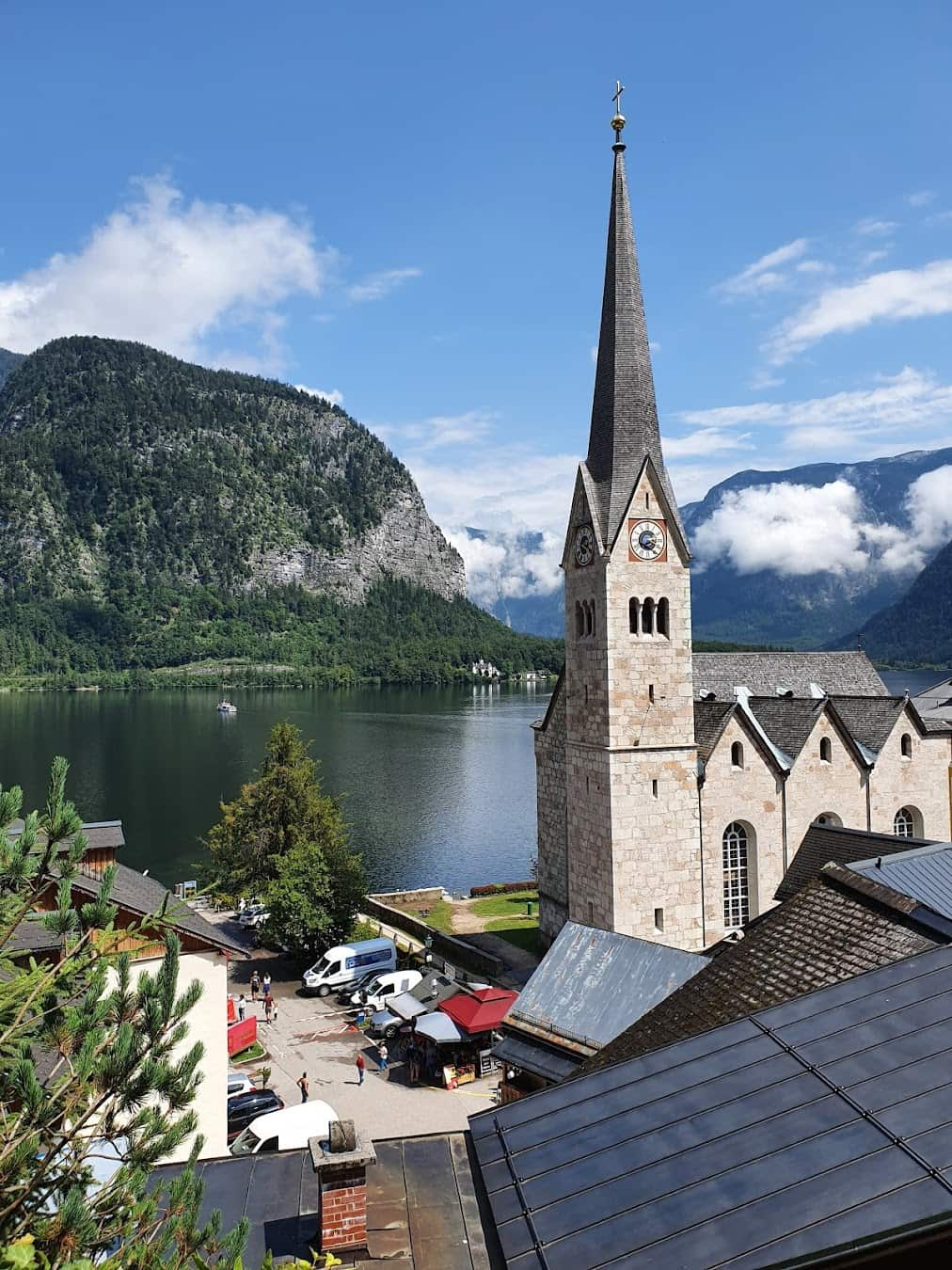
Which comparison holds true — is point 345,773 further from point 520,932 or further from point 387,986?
point 387,986

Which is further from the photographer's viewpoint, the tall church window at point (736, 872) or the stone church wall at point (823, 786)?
the stone church wall at point (823, 786)

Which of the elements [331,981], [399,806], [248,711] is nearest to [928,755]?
[331,981]

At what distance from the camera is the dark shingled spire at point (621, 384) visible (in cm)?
3041

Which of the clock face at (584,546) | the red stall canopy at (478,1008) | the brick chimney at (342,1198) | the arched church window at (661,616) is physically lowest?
the red stall canopy at (478,1008)

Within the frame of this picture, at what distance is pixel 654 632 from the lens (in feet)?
99.6

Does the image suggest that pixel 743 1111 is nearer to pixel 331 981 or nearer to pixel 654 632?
pixel 654 632

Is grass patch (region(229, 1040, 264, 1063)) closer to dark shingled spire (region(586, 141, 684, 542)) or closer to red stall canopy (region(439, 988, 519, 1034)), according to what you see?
red stall canopy (region(439, 988, 519, 1034))

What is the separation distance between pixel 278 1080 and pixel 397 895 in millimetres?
21145

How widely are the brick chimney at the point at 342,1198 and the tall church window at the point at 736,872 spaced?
987 inches

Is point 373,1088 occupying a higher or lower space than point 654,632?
lower

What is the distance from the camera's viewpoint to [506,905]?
45156 mm

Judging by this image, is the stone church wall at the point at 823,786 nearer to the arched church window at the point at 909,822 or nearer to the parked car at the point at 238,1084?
the arched church window at the point at 909,822

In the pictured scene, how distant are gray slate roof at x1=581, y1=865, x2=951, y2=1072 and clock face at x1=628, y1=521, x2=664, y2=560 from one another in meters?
19.3

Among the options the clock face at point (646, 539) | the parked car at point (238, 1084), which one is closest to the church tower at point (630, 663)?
the clock face at point (646, 539)
